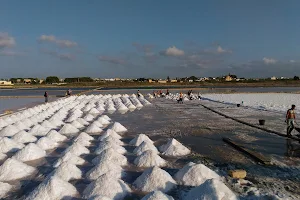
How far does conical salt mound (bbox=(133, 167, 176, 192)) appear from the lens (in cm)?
645

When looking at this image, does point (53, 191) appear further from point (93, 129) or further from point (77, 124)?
point (77, 124)

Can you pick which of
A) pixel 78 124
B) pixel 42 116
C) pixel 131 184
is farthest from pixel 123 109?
pixel 131 184

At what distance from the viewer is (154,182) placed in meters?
6.51

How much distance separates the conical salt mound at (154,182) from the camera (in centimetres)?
645

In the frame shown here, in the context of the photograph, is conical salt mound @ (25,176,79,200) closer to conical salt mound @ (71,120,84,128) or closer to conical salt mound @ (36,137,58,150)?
conical salt mound @ (36,137,58,150)

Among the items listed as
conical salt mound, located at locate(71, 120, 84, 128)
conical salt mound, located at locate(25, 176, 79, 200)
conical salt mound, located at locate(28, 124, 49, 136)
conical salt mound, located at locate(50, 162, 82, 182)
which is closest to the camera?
conical salt mound, located at locate(25, 176, 79, 200)

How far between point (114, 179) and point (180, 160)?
110 inches

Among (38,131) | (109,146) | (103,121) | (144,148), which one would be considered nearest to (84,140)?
(109,146)

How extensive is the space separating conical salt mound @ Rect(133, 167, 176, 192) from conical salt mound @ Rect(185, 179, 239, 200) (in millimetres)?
750

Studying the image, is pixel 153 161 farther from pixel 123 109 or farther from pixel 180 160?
pixel 123 109

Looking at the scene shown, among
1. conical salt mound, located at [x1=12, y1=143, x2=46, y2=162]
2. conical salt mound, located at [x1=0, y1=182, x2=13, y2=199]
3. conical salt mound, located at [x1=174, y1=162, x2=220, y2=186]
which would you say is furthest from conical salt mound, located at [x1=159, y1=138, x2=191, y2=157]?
conical salt mound, located at [x1=0, y1=182, x2=13, y2=199]

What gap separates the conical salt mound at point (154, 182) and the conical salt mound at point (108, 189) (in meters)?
0.35

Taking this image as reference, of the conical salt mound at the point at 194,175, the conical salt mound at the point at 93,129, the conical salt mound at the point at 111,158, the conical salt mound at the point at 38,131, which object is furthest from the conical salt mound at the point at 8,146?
the conical salt mound at the point at 194,175

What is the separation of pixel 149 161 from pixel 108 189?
2.22 metres
